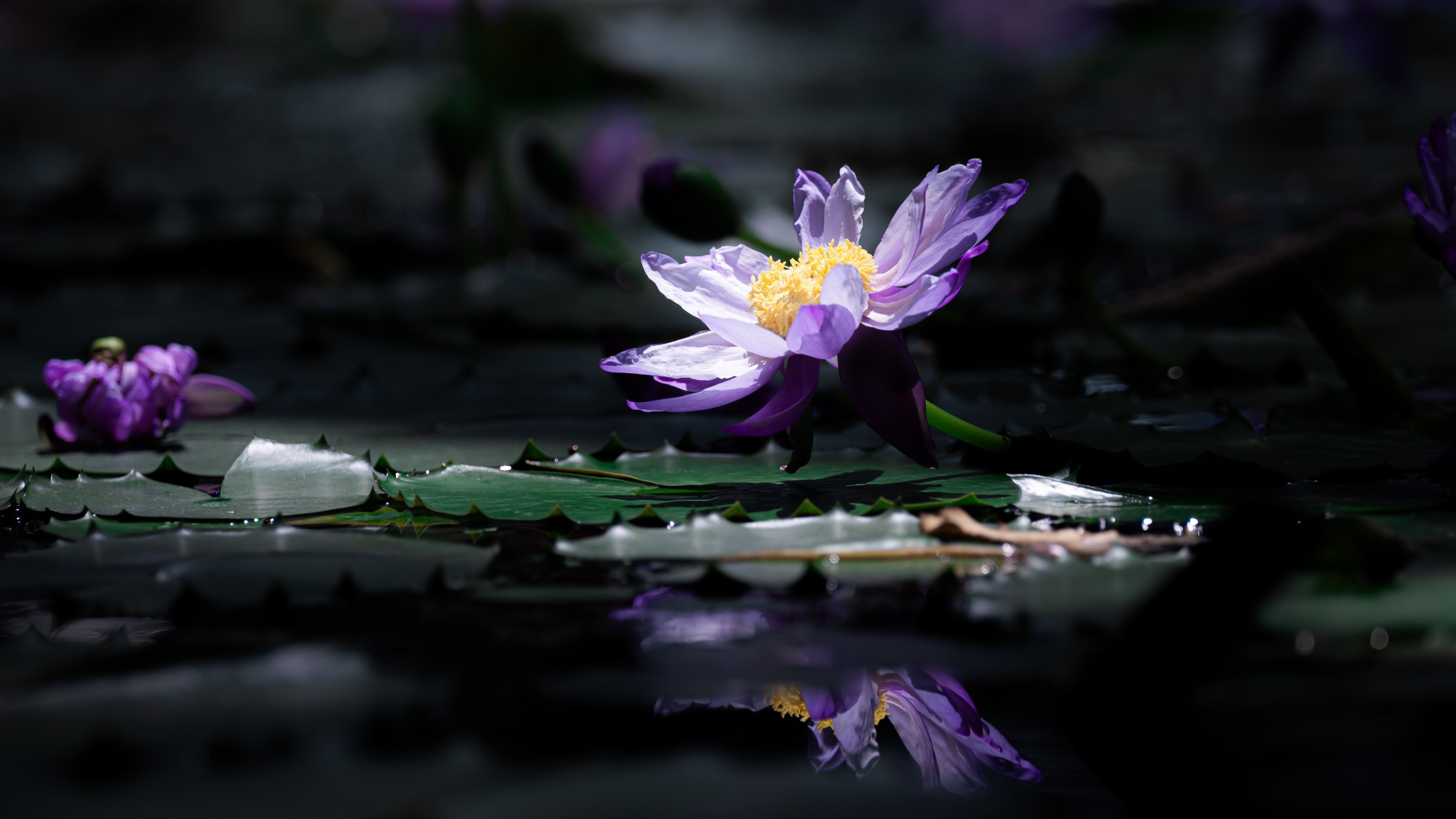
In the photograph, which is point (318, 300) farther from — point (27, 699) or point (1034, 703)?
point (1034, 703)

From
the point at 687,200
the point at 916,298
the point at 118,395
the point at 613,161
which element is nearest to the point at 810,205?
the point at 916,298

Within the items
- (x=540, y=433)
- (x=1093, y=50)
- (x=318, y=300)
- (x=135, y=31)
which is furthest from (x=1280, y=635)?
(x=135, y=31)

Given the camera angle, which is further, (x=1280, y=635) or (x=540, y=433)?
(x=540, y=433)

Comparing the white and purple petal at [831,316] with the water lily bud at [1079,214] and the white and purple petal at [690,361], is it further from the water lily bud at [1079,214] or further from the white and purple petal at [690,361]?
the water lily bud at [1079,214]

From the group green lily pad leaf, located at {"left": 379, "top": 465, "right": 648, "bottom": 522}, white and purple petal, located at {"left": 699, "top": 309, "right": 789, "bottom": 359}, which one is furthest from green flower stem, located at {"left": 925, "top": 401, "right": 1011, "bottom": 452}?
green lily pad leaf, located at {"left": 379, "top": 465, "right": 648, "bottom": 522}

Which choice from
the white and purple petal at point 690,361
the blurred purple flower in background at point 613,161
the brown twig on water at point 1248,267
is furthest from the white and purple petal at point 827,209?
the blurred purple flower in background at point 613,161
